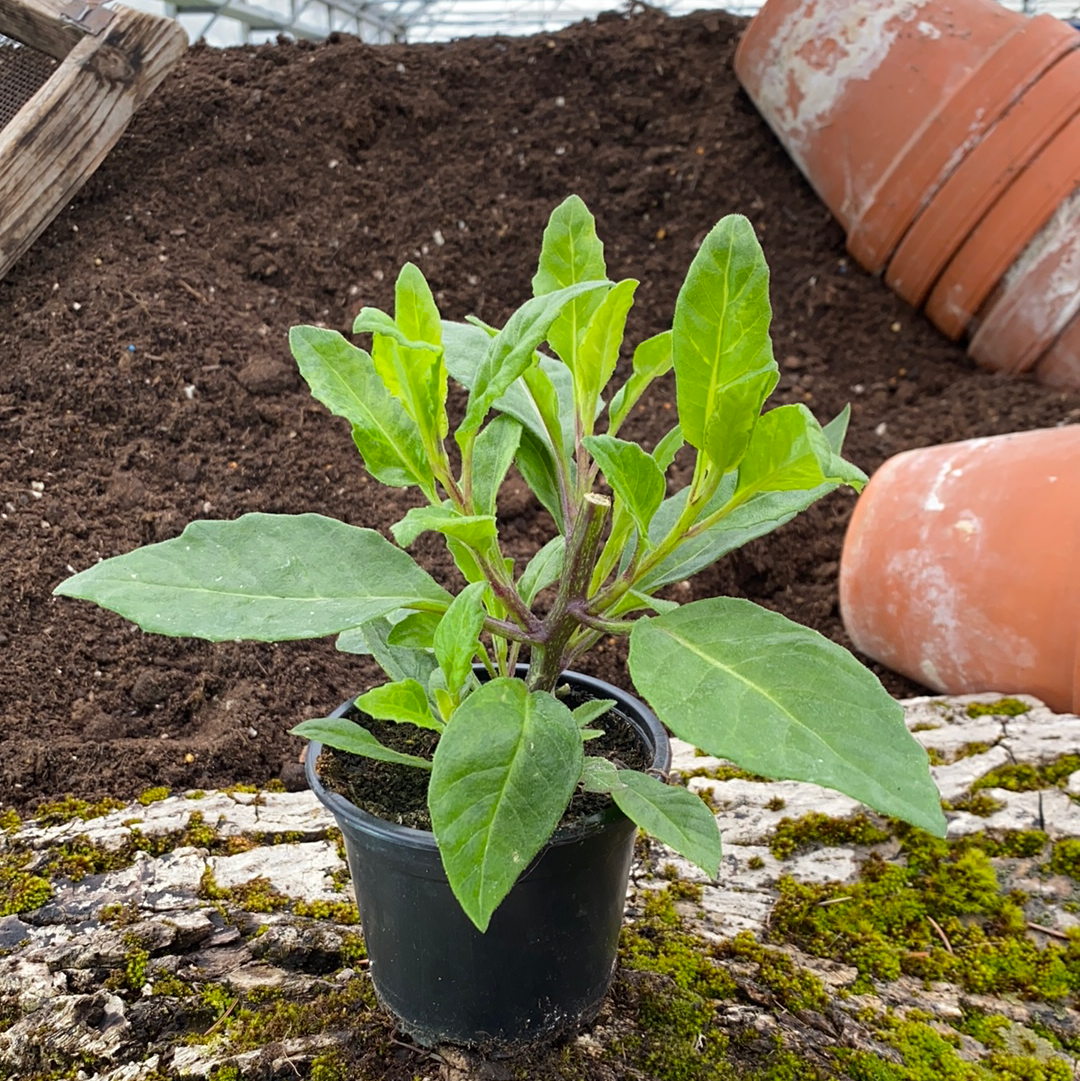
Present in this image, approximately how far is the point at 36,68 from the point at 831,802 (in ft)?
9.81

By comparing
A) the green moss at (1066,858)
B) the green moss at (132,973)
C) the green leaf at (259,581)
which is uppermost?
the green leaf at (259,581)

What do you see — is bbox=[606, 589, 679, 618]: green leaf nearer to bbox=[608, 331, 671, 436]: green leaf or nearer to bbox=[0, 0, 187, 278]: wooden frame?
bbox=[608, 331, 671, 436]: green leaf

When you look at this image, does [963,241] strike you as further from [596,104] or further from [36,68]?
[36,68]

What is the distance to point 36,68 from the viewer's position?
280 cm

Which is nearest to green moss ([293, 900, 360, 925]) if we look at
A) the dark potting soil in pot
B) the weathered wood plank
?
the dark potting soil in pot

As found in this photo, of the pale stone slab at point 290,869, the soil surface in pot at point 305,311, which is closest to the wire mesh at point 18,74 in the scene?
the soil surface in pot at point 305,311

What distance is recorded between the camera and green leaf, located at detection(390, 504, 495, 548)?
2.52ft

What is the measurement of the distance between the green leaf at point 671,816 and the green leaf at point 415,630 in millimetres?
235

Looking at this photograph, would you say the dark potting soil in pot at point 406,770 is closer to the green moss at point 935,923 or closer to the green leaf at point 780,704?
the green leaf at point 780,704

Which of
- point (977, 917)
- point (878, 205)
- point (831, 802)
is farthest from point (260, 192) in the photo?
point (977, 917)

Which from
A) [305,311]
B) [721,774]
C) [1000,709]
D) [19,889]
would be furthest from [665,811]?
[305,311]

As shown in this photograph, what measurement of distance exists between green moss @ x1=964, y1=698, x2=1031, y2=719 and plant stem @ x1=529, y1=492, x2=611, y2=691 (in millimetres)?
1133

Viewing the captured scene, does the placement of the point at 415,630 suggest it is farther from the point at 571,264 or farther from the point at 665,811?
the point at 571,264

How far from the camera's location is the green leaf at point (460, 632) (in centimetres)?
79
